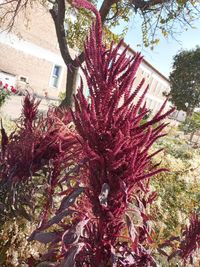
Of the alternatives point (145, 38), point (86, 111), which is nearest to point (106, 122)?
point (86, 111)

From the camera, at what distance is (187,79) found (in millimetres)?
29859

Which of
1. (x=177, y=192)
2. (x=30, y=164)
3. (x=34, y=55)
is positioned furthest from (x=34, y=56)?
(x=30, y=164)

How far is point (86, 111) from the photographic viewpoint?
4.15ft

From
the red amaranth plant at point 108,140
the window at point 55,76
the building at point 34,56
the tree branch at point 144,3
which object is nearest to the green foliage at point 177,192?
the red amaranth plant at point 108,140

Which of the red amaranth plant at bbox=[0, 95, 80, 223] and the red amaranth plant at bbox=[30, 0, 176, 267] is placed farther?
the red amaranth plant at bbox=[0, 95, 80, 223]

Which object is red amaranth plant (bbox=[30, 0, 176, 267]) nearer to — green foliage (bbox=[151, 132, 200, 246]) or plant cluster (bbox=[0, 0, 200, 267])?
plant cluster (bbox=[0, 0, 200, 267])

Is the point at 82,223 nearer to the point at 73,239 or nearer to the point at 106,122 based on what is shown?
the point at 73,239

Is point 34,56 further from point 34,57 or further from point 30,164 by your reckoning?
point 30,164

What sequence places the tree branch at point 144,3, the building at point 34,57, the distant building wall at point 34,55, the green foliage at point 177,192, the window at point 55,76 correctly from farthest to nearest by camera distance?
the window at point 55,76 < the distant building wall at point 34,55 < the building at point 34,57 < the tree branch at point 144,3 < the green foliage at point 177,192

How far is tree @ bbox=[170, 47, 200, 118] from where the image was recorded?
29.3 metres

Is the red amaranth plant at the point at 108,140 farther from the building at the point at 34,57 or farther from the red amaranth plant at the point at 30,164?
the building at the point at 34,57

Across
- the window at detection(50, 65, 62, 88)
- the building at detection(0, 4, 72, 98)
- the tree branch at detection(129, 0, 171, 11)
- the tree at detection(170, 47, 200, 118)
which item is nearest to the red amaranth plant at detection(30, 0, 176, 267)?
the tree branch at detection(129, 0, 171, 11)

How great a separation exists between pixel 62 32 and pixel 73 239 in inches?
336

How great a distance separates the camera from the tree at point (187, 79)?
29281mm
